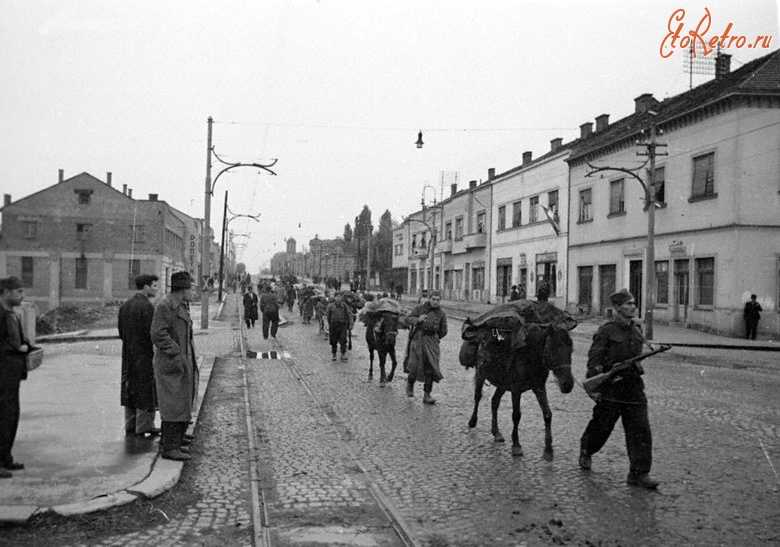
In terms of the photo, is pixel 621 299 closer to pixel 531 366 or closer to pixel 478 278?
pixel 531 366

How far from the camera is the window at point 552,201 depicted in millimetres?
37000

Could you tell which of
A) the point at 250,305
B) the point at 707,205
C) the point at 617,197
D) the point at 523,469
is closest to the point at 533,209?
the point at 617,197

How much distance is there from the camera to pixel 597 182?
107ft

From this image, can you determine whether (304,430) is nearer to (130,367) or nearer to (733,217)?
(130,367)

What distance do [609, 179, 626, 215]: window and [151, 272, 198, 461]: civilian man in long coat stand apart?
26886mm

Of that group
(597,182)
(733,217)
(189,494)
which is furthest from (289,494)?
(597,182)

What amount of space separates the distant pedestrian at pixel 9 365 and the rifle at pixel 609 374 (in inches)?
190

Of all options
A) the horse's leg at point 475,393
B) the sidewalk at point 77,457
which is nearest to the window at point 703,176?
the horse's leg at point 475,393

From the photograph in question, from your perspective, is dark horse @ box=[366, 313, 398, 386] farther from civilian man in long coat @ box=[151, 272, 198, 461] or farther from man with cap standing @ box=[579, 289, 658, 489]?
man with cap standing @ box=[579, 289, 658, 489]

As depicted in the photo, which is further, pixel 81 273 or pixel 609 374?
pixel 81 273

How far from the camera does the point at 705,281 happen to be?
2516 centimetres

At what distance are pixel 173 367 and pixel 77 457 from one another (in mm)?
1121

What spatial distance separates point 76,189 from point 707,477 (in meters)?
43.5

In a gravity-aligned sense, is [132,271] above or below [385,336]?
above
